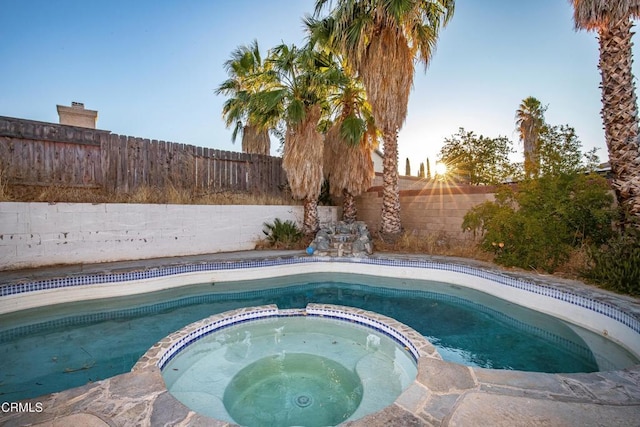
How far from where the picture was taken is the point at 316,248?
8.57 m

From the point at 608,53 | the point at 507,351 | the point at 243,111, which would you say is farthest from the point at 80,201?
the point at 608,53

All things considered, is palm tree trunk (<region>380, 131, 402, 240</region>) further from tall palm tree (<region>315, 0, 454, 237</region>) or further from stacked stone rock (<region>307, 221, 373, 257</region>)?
stacked stone rock (<region>307, 221, 373, 257</region>)

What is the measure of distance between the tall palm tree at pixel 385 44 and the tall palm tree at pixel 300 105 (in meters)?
0.94

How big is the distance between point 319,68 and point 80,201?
7.33 meters

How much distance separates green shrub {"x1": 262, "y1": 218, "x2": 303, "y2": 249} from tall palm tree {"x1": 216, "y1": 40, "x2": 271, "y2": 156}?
154 inches

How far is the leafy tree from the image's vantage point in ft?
41.4

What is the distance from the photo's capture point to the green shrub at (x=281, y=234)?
9.59 metres

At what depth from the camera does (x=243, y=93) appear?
11.7 meters

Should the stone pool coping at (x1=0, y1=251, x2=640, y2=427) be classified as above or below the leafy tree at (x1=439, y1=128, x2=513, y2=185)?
below

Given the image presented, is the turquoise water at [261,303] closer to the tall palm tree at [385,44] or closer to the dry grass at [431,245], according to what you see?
the dry grass at [431,245]

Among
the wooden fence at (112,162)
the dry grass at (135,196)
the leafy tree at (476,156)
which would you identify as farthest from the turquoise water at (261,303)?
the leafy tree at (476,156)

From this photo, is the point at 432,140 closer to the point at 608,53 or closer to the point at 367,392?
the point at 608,53

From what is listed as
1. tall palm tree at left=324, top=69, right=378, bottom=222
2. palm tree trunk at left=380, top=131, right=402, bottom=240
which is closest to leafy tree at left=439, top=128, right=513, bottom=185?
tall palm tree at left=324, top=69, right=378, bottom=222

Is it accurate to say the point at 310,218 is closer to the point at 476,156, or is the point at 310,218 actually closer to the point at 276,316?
the point at 276,316
